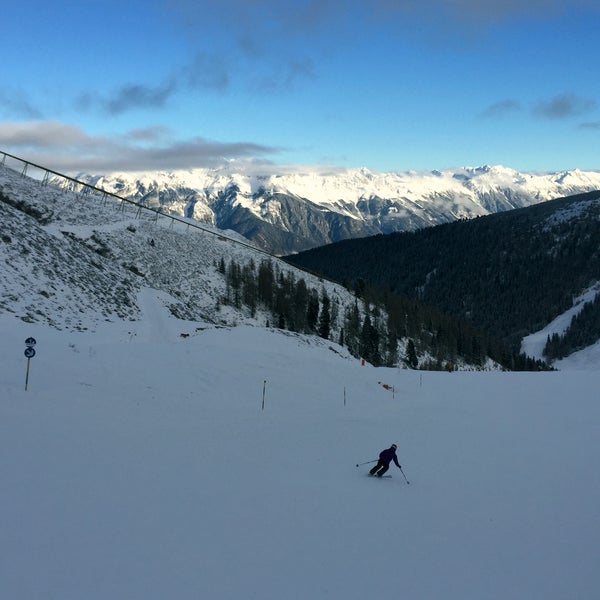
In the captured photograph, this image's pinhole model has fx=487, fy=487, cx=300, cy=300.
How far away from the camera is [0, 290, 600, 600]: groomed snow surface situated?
8.71 meters

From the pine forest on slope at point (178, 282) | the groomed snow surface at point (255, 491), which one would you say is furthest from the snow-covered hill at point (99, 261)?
the groomed snow surface at point (255, 491)

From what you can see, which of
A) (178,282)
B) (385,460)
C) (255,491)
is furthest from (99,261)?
(255,491)

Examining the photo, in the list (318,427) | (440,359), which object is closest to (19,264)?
(318,427)

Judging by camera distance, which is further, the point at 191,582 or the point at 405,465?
the point at 405,465

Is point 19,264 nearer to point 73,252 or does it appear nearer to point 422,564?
point 73,252

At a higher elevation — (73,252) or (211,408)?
(73,252)

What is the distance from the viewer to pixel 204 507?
11.5m

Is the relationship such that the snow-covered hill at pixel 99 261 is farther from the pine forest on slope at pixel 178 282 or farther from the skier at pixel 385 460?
the skier at pixel 385 460

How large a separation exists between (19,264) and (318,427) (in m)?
26.3

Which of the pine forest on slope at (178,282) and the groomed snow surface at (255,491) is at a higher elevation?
the pine forest on slope at (178,282)

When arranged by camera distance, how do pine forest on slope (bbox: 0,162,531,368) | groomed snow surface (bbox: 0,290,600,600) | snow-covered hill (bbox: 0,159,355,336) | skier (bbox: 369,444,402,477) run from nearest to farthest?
groomed snow surface (bbox: 0,290,600,600) → skier (bbox: 369,444,402,477) → snow-covered hill (bbox: 0,159,355,336) → pine forest on slope (bbox: 0,162,531,368)

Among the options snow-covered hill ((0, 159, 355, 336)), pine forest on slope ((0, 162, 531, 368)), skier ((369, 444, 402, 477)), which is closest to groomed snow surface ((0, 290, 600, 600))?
skier ((369, 444, 402, 477))

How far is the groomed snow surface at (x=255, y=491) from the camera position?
28.6 ft

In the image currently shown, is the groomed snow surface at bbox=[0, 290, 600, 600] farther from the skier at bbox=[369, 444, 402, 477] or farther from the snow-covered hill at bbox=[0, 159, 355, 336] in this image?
the snow-covered hill at bbox=[0, 159, 355, 336]
